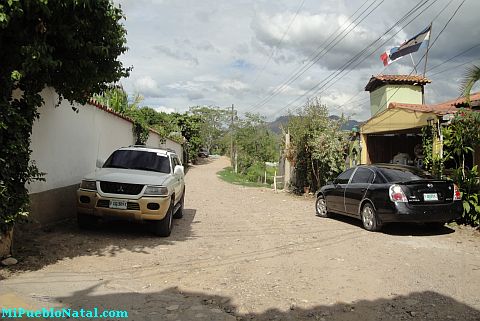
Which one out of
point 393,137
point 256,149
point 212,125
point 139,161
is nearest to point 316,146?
point 393,137

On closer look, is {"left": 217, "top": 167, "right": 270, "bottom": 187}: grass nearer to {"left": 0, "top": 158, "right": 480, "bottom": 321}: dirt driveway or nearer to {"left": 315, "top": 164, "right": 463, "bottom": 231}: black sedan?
{"left": 315, "top": 164, "right": 463, "bottom": 231}: black sedan

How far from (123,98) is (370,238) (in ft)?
43.6

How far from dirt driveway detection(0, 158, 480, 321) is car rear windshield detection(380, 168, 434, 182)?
1.21 m

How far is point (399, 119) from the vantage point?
Answer: 13.6 meters

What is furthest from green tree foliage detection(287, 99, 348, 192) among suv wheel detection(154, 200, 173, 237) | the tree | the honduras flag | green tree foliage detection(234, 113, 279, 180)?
green tree foliage detection(234, 113, 279, 180)

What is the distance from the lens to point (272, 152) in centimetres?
4253

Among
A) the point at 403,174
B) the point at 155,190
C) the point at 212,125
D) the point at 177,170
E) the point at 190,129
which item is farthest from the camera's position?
the point at 212,125

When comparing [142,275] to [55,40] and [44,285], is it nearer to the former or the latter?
[44,285]

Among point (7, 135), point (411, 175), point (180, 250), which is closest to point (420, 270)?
point (411, 175)

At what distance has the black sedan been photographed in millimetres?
8648

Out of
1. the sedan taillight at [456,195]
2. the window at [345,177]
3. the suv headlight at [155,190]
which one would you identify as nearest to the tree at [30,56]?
the suv headlight at [155,190]

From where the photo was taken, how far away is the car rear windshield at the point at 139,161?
9383mm

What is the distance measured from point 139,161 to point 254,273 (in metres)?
4.48

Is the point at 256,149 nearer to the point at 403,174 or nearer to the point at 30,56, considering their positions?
the point at 403,174
